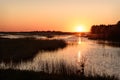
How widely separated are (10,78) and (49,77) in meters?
1.92

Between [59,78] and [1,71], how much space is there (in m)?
3.65

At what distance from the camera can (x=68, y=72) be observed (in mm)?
15531

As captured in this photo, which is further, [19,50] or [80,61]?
[19,50]

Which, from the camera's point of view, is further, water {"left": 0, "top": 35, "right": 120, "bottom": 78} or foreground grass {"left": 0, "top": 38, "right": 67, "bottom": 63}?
foreground grass {"left": 0, "top": 38, "right": 67, "bottom": 63}

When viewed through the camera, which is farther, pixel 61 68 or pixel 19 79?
pixel 61 68

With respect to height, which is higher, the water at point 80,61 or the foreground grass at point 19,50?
the foreground grass at point 19,50

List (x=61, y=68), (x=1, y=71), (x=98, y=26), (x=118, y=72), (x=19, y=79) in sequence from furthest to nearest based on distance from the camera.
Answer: (x=98, y=26) < (x=118, y=72) < (x=61, y=68) < (x=1, y=71) < (x=19, y=79)

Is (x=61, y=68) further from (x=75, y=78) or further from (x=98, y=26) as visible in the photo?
(x=98, y=26)

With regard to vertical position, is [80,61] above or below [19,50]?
below

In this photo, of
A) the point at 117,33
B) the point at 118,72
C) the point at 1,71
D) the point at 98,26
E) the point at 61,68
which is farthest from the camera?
the point at 98,26

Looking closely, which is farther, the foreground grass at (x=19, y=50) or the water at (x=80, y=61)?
the foreground grass at (x=19, y=50)

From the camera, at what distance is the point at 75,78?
13219 millimetres

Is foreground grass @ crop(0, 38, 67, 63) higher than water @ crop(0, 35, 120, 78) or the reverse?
higher

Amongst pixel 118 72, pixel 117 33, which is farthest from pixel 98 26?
pixel 118 72
